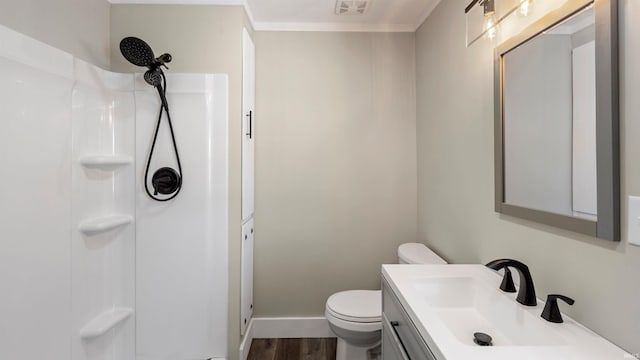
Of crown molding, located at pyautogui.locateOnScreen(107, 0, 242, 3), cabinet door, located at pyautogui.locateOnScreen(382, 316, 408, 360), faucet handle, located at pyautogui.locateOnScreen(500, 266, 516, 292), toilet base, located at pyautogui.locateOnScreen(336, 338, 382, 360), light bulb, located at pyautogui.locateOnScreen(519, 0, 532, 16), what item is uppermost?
crown molding, located at pyautogui.locateOnScreen(107, 0, 242, 3)

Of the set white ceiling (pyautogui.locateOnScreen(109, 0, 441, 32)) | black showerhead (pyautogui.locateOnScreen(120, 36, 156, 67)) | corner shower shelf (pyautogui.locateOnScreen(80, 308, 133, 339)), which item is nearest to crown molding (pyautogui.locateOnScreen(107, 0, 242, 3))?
white ceiling (pyautogui.locateOnScreen(109, 0, 441, 32))

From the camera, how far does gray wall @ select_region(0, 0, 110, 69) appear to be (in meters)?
1.37

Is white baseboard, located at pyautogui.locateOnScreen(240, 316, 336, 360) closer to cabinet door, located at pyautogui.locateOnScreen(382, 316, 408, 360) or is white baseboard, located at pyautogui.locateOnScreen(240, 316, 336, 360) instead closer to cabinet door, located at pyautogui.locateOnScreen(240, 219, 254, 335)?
cabinet door, located at pyautogui.locateOnScreen(240, 219, 254, 335)

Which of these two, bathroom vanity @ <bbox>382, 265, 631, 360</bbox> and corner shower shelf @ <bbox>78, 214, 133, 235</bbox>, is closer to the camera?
bathroom vanity @ <bbox>382, 265, 631, 360</bbox>

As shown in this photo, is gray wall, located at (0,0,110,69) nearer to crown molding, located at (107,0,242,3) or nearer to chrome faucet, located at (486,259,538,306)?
crown molding, located at (107,0,242,3)

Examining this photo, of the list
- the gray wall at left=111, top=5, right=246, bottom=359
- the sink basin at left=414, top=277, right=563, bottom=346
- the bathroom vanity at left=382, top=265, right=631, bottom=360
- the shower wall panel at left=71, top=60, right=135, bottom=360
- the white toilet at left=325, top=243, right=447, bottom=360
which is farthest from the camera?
the gray wall at left=111, top=5, right=246, bottom=359

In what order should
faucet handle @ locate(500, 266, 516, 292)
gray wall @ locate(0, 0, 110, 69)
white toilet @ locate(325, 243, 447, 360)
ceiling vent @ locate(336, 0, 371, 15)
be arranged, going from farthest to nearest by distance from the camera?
1. ceiling vent @ locate(336, 0, 371, 15)
2. white toilet @ locate(325, 243, 447, 360)
3. gray wall @ locate(0, 0, 110, 69)
4. faucet handle @ locate(500, 266, 516, 292)

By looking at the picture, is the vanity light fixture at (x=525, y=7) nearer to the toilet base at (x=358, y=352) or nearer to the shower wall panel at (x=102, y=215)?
the toilet base at (x=358, y=352)

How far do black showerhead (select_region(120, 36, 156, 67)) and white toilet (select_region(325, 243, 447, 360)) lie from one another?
5.97 ft

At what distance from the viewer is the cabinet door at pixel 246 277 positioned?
6.66 feet

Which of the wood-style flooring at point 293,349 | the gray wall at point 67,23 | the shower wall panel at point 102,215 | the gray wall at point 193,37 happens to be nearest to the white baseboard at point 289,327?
the wood-style flooring at point 293,349

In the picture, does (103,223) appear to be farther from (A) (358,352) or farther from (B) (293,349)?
(A) (358,352)

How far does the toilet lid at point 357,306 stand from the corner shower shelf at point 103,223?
1.36 meters

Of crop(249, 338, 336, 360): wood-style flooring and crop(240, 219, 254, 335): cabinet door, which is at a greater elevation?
crop(240, 219, 254, 335): cabinet door
